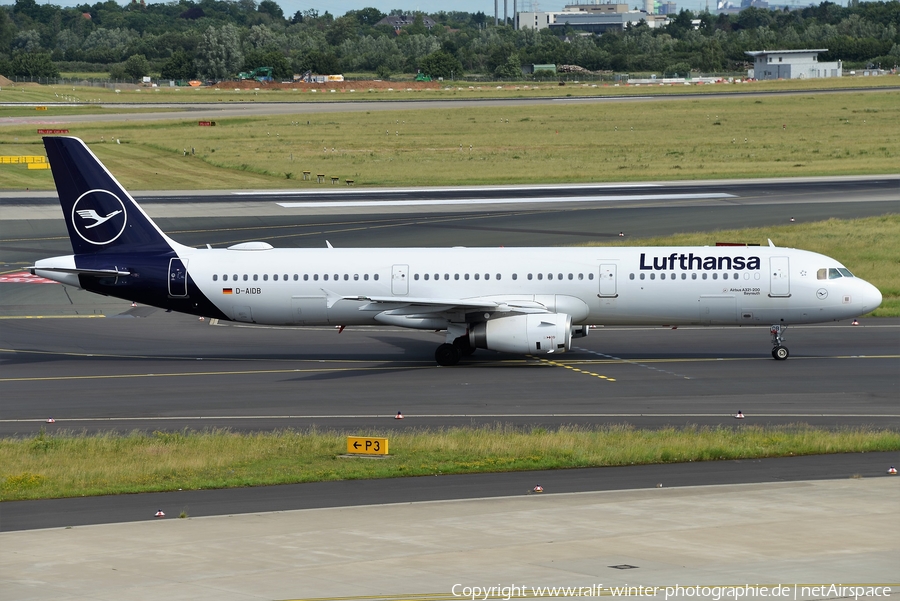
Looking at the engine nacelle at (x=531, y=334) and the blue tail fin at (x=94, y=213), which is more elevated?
the blue tail fin at (x=94, y=213)

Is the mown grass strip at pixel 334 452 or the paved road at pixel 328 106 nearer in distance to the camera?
the mown grass strip at pixel 334 452

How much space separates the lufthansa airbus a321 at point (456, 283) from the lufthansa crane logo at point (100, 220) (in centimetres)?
4

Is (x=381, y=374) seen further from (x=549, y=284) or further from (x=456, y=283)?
(x=549, y=284)

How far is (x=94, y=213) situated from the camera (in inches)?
1796

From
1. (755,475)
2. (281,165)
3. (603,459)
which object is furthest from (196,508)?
(281,165)

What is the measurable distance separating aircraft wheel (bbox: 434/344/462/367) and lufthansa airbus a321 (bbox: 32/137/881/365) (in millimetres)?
38

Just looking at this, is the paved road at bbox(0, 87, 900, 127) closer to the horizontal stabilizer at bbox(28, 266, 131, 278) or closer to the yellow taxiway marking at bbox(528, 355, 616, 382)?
the horizontal stabilizer at bbox(28, 266, 131, 278)

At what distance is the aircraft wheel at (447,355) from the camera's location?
4416 cm

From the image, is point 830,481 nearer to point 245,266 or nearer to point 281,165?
point 245,266

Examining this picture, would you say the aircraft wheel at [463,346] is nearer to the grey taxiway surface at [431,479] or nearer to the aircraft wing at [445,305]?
the grey taxiway surface at [431,479]

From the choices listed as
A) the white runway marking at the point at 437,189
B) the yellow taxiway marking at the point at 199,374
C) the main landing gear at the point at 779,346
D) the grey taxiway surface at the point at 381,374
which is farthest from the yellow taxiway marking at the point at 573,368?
the white runway marking at the point at 437,189

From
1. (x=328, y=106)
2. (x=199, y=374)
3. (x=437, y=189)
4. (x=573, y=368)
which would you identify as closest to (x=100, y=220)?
(x=199, y=374)

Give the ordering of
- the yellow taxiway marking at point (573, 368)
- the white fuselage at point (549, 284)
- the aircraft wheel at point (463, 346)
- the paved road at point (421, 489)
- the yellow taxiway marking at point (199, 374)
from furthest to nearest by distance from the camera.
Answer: the aircraft wheel at point (463, 346) → the white fuselage at point (549, 284) → the yellow taxiway marking at point (199, 374) → the yellow taxiway marking at point (573, 368) → the paved road at point (421, 489)

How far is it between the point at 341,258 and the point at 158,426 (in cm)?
1257
